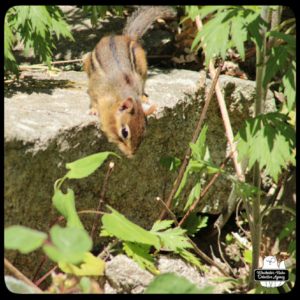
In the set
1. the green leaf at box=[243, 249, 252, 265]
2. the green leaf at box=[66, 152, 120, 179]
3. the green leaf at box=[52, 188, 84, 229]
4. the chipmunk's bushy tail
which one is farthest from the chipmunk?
the green leaf at box=[243, 249, 252, 265]

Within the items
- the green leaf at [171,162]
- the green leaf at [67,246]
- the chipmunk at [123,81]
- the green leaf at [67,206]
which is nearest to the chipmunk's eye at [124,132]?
the chipmunk at [123,81]

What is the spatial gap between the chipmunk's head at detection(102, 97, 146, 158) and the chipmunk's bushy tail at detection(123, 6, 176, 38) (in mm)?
656

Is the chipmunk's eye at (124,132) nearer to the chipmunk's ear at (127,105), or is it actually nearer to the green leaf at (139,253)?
the chipmunk's ear at (127,105)

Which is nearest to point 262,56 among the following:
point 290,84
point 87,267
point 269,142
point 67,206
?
point 290,84

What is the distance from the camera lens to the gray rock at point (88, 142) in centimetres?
343

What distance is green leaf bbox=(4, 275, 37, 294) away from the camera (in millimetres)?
3067

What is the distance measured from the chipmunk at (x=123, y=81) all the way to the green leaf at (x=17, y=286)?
1.01m

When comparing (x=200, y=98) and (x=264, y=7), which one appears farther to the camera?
(x=200, y=98)

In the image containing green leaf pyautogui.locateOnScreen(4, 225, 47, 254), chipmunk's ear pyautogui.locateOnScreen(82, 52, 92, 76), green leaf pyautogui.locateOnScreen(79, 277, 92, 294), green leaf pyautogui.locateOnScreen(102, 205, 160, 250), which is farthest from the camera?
chipmunk's ear pyautogui.locateOnScreen(82, 52, 92, 76)

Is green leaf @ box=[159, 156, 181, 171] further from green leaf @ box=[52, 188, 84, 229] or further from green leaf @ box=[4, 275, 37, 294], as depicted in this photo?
green leaf @ box=[4, 275, 37, 294]

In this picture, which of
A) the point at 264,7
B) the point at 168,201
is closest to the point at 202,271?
the point at 168,201

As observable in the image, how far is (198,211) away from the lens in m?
4.43
